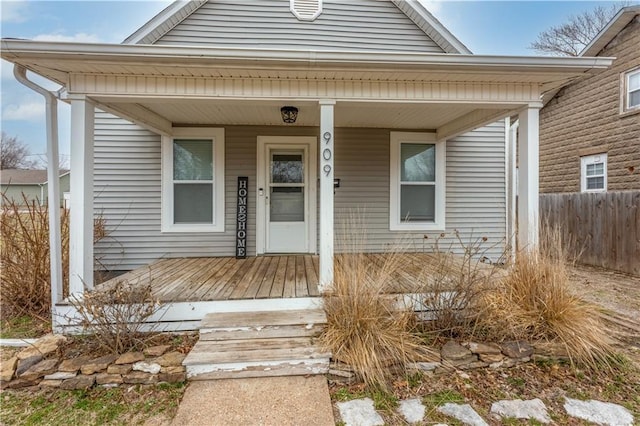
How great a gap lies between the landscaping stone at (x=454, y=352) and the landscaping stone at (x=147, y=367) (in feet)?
7.63

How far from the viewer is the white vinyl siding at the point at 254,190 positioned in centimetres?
500

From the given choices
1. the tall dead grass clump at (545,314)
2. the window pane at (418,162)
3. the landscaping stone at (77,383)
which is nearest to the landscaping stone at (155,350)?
the landscaping stone at (77,383)

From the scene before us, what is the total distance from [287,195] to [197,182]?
4.96 feet

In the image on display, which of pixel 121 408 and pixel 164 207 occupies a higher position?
pixel 164 207

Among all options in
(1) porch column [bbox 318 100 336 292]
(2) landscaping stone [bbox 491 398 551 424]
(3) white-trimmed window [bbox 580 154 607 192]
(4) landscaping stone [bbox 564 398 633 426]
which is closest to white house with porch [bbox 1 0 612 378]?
(1) porch column [bbox 318 100 336 292]

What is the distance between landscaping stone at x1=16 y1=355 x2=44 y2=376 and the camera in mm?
2401

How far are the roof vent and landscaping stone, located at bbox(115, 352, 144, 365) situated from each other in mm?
A: 5502

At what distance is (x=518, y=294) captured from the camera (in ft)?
9.53

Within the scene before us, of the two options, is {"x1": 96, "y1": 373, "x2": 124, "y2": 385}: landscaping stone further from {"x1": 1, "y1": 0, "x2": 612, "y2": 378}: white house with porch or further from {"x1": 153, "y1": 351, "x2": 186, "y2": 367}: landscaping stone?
{"x1": 1, "y1": 0, "x2": 612, "y2": 378}: white house with porch

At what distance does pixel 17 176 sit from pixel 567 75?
32.9m

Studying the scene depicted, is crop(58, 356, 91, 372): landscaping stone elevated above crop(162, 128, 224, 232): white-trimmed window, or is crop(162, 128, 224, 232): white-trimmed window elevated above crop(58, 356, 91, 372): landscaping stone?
crop(162, 128, 224, 232): white-trimmed window

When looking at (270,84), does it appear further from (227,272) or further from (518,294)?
(518,294)

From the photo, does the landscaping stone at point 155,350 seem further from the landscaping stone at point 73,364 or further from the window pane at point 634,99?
the window pane at point 634,99

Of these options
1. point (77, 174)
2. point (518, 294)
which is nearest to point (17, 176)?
point (77, 174)
